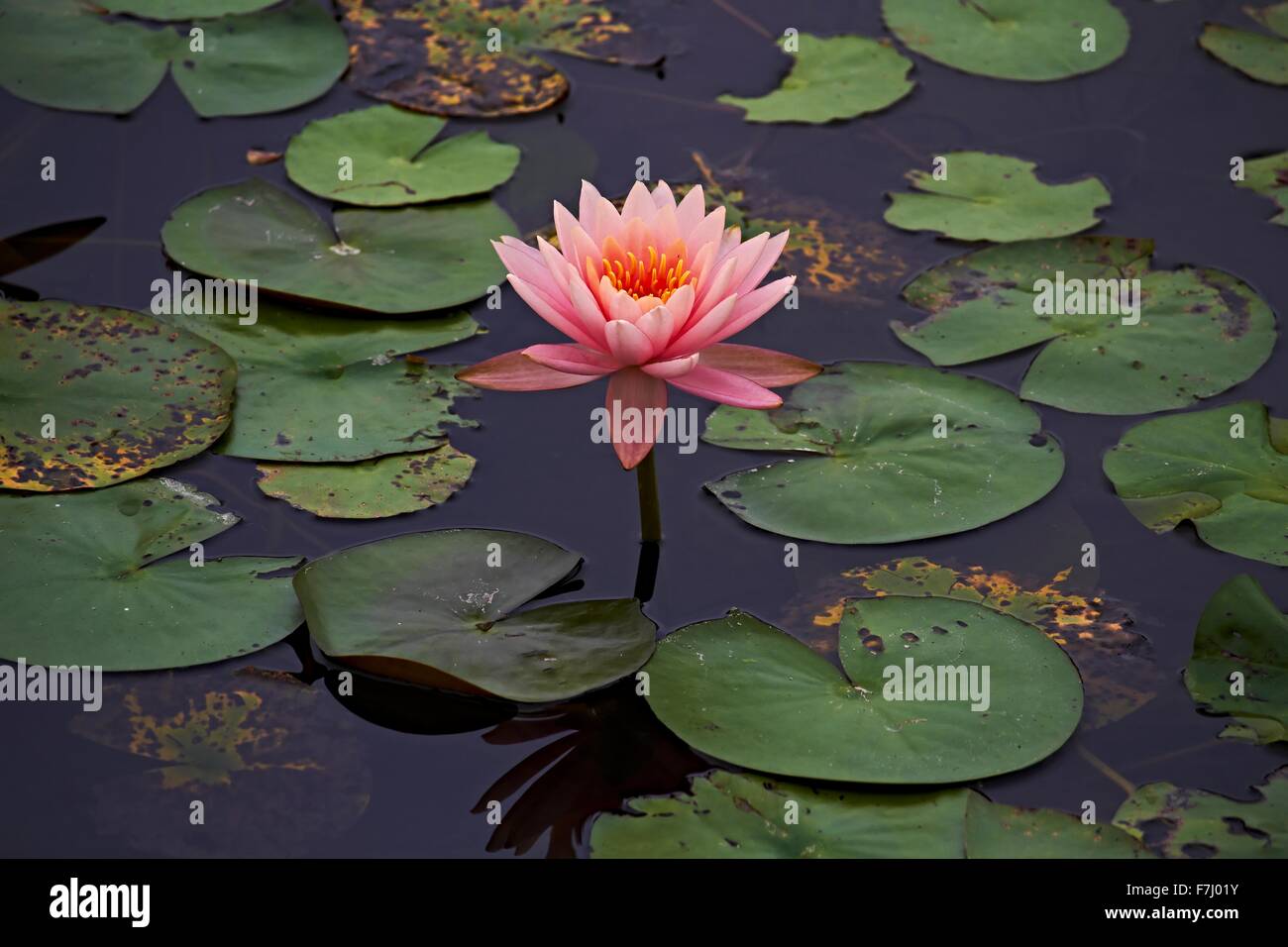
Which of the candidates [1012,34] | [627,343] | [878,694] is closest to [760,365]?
[627,343]

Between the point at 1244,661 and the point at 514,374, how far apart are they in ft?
5.66

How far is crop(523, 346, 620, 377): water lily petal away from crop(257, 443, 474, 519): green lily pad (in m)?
0.51

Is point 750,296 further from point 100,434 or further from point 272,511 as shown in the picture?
point 100,434

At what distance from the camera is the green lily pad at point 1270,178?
4.25 m

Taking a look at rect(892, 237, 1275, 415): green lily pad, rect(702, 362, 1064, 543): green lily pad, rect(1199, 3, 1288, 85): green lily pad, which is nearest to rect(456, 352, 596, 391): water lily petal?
rect(702, 362, 1064, 543): green lily pad

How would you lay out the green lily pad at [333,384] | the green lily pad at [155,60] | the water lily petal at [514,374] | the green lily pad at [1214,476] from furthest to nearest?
the green lily pad at [155,60], the green lily pad at [333,384], the green lily pad at [1214,476], the water lily petal at [514,374]

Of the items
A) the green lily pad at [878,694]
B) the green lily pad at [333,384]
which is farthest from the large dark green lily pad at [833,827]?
the green lily pad at [333,384]

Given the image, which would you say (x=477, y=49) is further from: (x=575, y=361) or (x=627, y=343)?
(x=627, y=343)

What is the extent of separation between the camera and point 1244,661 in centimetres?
288

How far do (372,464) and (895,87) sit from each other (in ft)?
8.24

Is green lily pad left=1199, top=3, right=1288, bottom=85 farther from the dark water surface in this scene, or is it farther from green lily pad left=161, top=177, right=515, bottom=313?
green lily pad left=161, top=177, right=515, bottom=313

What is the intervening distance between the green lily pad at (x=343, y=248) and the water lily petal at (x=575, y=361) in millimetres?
906

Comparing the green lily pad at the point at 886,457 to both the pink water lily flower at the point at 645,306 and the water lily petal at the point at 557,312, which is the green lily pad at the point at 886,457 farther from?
the water lily petal at the point at 557,312

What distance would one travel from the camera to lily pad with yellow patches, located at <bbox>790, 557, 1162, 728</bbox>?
9.39 feet
